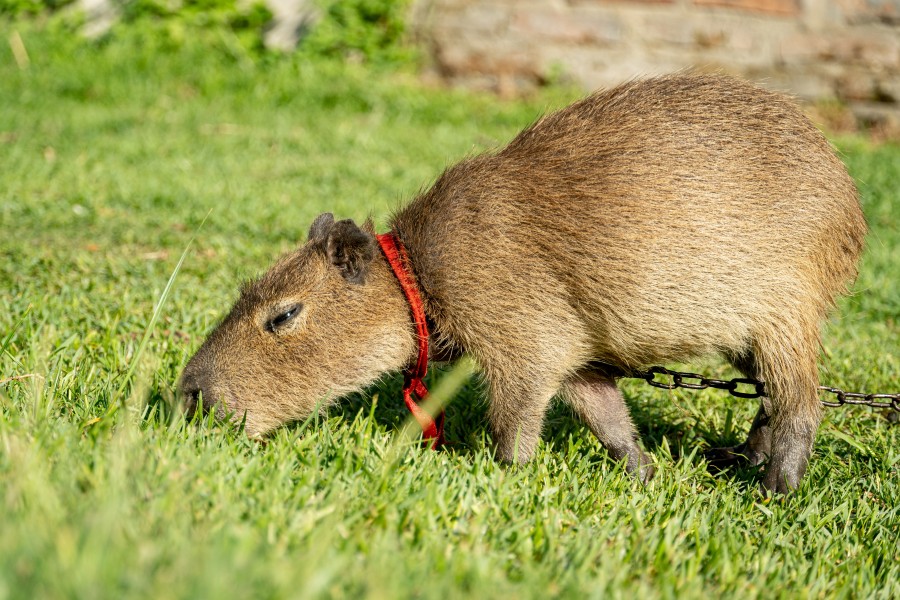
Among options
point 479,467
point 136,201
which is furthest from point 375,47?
point 479,467

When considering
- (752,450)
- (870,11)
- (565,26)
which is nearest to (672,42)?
(565,26)

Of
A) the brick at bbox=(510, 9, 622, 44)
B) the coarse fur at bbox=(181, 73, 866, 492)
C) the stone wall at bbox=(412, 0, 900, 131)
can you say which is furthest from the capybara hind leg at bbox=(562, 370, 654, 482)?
the brick at bbox=(510, 9, 622, 44)

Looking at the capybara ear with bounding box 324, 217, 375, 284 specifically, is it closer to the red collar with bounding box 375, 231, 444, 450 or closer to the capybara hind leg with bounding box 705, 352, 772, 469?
the red collar with bounding box 375, 231, 444, 450

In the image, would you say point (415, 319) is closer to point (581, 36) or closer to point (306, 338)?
point (306, 338)

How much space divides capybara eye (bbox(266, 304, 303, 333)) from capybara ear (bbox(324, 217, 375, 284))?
21 centimetres

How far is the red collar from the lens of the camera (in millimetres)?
3238

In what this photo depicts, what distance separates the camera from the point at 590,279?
3164mm

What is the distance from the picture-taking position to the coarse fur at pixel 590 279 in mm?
3148

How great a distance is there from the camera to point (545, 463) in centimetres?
316

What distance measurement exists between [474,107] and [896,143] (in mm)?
3678

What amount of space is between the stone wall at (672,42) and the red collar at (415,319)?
523 centimetres

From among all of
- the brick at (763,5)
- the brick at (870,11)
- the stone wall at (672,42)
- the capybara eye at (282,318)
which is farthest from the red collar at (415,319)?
the brick at (870,11)

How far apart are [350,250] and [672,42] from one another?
6.13 meters

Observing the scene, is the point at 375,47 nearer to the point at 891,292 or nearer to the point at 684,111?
the point at 891,292
